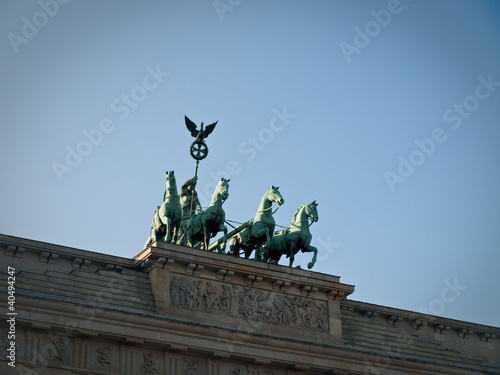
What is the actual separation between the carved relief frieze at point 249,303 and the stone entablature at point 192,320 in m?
0.03

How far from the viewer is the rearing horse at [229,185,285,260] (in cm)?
3186

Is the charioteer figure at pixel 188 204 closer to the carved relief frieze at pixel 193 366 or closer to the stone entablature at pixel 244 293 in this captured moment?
the stone entablature at pixel 244 293

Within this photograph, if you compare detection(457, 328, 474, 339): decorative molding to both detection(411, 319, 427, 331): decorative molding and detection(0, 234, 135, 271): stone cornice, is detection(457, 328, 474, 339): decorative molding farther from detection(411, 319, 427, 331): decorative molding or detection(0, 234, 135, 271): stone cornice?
detection(0, 234, 135, 271): stone cornice

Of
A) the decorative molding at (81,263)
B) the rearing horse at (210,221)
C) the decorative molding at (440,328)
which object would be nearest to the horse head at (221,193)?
the rearing horse at (210,221)

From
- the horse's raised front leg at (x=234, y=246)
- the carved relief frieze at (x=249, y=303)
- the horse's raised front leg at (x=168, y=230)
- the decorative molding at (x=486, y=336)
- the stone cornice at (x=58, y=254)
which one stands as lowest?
the carved relief frieze at (x=249, y=303)

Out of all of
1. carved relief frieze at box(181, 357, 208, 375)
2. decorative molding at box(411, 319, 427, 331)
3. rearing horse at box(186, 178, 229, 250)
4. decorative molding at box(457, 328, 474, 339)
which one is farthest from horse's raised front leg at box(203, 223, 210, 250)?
decorative molding at box(457, 328, 474, 339)

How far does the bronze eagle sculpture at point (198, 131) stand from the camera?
33625 mm

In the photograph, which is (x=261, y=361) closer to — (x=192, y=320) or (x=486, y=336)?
(x=192, y=320)

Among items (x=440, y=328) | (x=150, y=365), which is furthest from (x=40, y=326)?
(x=440, y=328)

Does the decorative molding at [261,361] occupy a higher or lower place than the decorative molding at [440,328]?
lower

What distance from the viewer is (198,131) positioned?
3381cm

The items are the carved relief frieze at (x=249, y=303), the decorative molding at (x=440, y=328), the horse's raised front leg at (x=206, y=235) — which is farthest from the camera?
the decorative molding at (x=440, y=328)

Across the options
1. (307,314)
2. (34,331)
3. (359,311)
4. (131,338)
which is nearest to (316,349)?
(307,314)

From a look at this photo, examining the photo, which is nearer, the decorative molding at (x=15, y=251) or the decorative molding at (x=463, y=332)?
the decorative molding at (x=15, y=251)
